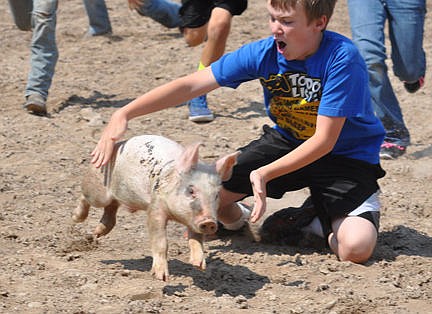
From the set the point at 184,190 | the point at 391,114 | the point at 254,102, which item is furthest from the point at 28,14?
the point at 184,190

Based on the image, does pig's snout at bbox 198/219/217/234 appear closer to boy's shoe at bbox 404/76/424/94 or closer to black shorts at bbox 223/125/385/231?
black shorts at bbox 223/125/385/231

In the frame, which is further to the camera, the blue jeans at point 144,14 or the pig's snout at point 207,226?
the blue jeans at point 144,14

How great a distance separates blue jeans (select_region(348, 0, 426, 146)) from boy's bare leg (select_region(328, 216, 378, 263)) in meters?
1.94

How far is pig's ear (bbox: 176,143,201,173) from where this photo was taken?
3934 millimetres

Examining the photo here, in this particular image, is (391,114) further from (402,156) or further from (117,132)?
(117,132)

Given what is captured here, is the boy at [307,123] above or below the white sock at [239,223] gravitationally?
above

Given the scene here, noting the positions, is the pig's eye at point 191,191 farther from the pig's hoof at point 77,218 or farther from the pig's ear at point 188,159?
the pig's hoof at point 77,218

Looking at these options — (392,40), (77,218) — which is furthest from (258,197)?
(392,40)

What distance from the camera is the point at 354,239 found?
4.52 meters

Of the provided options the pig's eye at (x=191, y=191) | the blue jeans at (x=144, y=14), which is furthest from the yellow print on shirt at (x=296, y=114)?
the blue jeans at (x=144, y=14)

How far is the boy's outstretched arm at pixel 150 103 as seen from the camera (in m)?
4.23

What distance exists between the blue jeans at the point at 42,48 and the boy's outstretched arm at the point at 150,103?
2922 millimetres

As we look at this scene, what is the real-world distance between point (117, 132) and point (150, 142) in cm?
15

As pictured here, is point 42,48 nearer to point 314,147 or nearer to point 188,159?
point 314,147
